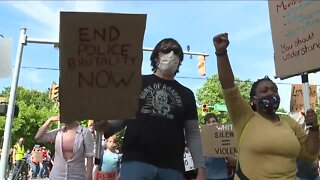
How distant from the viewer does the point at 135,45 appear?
3654 millimetres

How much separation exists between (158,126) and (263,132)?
75 cm

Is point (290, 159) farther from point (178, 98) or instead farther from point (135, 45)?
point (135, 45)

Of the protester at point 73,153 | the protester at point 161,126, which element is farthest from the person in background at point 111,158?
the protester at point 161,126

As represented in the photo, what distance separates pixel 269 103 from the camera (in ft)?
12.5

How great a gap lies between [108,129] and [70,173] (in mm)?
1779

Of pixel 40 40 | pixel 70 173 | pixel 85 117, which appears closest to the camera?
pixel 85 117

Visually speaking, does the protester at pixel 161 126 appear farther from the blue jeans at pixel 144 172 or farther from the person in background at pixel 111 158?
the person in background at pixel 111 158

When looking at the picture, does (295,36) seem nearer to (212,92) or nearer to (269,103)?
(269,103)

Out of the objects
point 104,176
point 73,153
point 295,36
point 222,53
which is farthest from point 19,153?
point 222,53

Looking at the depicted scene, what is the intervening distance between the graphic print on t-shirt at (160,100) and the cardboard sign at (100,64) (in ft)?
0.49

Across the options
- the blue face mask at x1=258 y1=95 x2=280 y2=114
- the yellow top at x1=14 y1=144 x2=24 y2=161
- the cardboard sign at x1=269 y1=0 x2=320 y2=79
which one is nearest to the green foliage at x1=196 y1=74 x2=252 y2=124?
the yellow top at x1=14 y1=144 x2=24 y2=161

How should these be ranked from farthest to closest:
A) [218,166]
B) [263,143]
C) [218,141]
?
[218,166] → [218,141] → [263,143]

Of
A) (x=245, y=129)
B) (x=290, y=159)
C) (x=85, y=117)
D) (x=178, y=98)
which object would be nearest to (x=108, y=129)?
(x=85, y=117)

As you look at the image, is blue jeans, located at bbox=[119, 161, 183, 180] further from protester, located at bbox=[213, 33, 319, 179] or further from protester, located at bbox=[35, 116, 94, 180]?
protester, located at bbox=[35, 116, 94, 180]
